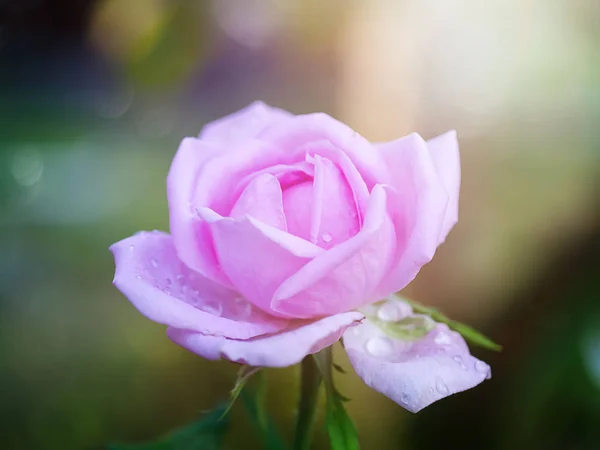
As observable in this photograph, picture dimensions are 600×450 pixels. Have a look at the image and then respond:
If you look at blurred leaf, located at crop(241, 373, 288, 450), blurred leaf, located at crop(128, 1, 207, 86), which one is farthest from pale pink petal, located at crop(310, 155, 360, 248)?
blurred leaf, located at crop(128, 1, 207, 86)

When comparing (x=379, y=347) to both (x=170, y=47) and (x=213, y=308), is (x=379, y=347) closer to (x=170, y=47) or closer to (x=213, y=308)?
(x=213, y=308)

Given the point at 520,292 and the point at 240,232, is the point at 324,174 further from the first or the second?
the point at 520,292

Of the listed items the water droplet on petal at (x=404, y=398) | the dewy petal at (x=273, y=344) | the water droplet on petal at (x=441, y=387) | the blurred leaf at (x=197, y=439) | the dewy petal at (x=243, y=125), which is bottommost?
the blurred leaf at (x=197, y=439)

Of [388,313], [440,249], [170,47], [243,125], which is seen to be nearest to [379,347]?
[388,313]

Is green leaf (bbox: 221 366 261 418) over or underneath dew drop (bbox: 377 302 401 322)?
underneath

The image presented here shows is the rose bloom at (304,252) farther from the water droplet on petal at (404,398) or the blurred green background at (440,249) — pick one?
the blurred green background at (440,249)

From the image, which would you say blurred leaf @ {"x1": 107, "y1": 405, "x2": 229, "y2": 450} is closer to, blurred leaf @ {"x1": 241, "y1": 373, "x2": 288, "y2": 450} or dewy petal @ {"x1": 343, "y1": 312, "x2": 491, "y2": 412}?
blurred leaf @ {"x1": 241, "y1": 373, "x2": 288, "y2": 450}

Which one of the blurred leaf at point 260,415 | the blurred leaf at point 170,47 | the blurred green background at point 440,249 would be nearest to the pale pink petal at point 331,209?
the blurred leaf at point 260,415

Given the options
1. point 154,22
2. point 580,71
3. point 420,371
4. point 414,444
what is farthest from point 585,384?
point 154,22
